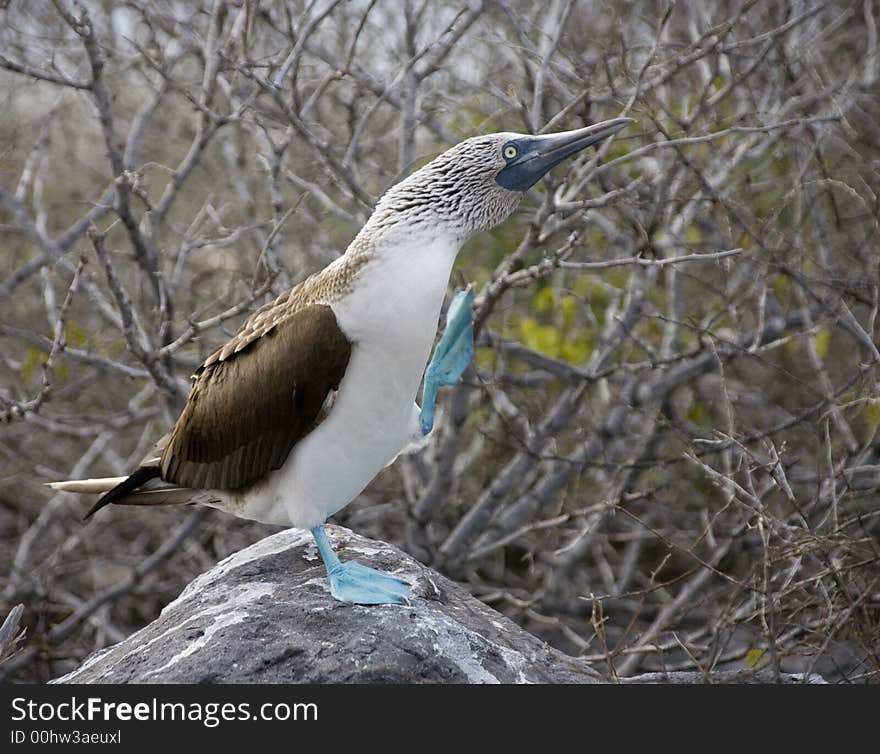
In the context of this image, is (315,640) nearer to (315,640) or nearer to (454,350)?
(315,640)

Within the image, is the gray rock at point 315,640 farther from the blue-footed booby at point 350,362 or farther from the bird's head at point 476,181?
the bird's head at point 476,181

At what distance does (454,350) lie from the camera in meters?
3.53

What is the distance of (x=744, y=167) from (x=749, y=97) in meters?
0.61

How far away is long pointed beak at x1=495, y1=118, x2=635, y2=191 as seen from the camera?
3061mm

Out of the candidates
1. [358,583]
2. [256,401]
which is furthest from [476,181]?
[358,583]

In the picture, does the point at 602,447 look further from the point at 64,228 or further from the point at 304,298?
the point at 64,228

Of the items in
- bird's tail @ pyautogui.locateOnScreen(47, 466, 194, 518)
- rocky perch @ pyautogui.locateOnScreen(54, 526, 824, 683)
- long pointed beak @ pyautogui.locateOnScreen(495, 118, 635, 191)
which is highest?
long pointed beak @ pyautogui.locateOnScreen(495, 118, 635, 191)

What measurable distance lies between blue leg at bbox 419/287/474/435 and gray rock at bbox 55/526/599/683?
1.92 ft

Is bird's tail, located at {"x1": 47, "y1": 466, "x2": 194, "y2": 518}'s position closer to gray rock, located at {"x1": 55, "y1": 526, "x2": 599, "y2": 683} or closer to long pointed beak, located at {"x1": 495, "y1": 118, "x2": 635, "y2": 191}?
gray rock, located at {"x1": 55, "y1": 526, "x2": 599, "y2": 683}

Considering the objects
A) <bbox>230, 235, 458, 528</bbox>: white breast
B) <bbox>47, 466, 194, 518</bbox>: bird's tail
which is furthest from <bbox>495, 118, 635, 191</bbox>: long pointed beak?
<bbox>47, 466, 194, 518</bbox>: bird's tail

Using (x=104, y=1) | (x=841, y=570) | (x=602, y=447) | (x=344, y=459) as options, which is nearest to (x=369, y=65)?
(x=104, y=1)

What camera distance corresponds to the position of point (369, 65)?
555 centimetres

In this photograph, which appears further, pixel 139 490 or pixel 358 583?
pixel 139 490

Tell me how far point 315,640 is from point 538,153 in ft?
4.74
